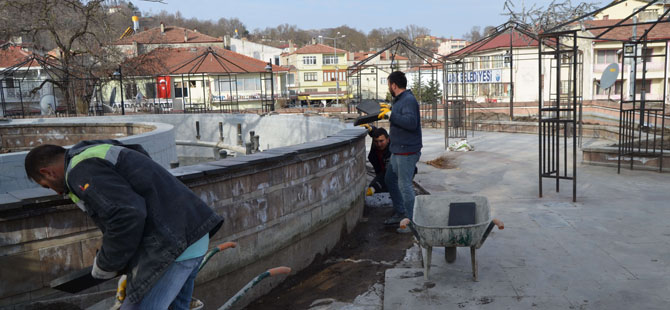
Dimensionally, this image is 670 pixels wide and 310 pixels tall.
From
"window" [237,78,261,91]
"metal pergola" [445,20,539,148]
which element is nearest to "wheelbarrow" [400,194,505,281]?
"metal pergola" [445,20,539,148]

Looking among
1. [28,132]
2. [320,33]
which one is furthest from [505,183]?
[320,33]

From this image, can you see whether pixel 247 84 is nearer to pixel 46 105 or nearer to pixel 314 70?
pixel 314 70

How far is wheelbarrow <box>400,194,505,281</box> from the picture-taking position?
4656 millimetres

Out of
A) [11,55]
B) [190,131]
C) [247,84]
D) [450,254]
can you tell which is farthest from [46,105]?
[247,84]

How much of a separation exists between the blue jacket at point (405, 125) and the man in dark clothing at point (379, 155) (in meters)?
1.59

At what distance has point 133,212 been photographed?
95.6 inches

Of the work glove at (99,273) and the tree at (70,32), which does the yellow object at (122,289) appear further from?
the tree at (70,32)

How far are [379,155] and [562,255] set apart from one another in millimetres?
3286

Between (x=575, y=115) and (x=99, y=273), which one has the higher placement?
(x=575, y=115)

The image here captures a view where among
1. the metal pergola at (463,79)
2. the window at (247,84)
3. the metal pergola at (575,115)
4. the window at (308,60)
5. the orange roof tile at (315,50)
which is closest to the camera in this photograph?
the metal pergola at (575,115)

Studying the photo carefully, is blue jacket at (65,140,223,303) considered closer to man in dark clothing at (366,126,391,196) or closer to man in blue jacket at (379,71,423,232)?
man in blue jacket at (379,71,423,232)

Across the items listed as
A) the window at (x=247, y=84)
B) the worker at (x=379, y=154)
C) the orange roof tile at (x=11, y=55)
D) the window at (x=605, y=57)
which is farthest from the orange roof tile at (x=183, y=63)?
the window at (x=605, y=57)

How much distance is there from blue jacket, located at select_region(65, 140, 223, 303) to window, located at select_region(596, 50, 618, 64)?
168 feet

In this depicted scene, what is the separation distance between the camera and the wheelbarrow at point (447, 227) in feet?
15.3
